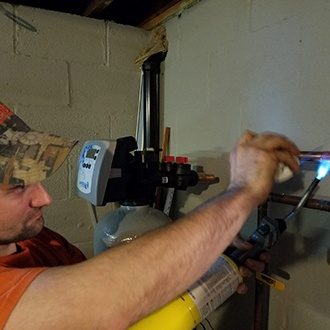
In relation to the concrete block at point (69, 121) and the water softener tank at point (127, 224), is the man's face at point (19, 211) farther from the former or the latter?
the concrete block at point (69, 121)

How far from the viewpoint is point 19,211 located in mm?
728

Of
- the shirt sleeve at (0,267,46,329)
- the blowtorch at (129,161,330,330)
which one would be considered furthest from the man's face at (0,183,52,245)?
the blowtorch at (129,161,330,330)

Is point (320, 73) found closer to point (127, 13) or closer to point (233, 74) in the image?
point (233, 74)

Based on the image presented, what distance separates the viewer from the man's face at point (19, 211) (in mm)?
702

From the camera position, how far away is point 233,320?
3.86ft

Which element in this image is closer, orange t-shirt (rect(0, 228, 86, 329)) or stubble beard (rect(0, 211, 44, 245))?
orange t-shirt (rect(0, 228, 86, 329))

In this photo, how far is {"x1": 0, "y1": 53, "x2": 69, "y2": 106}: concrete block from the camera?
1.36 m

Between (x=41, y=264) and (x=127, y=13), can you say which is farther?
(x=127, y=13)

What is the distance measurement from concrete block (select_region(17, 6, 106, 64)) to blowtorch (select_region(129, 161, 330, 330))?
1.17 meters

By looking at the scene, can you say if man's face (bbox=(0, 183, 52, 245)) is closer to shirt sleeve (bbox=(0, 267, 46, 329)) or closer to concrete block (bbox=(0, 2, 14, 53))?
shirt sleeve (bbox=(0, 267, 46, 329))

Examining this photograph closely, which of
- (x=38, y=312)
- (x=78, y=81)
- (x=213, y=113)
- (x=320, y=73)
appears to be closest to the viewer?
(x=38, y=312)

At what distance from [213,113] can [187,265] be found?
83 cm

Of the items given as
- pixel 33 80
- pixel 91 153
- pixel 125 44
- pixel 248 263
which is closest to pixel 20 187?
pixel 91 153

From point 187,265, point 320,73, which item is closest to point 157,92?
point 320,73
